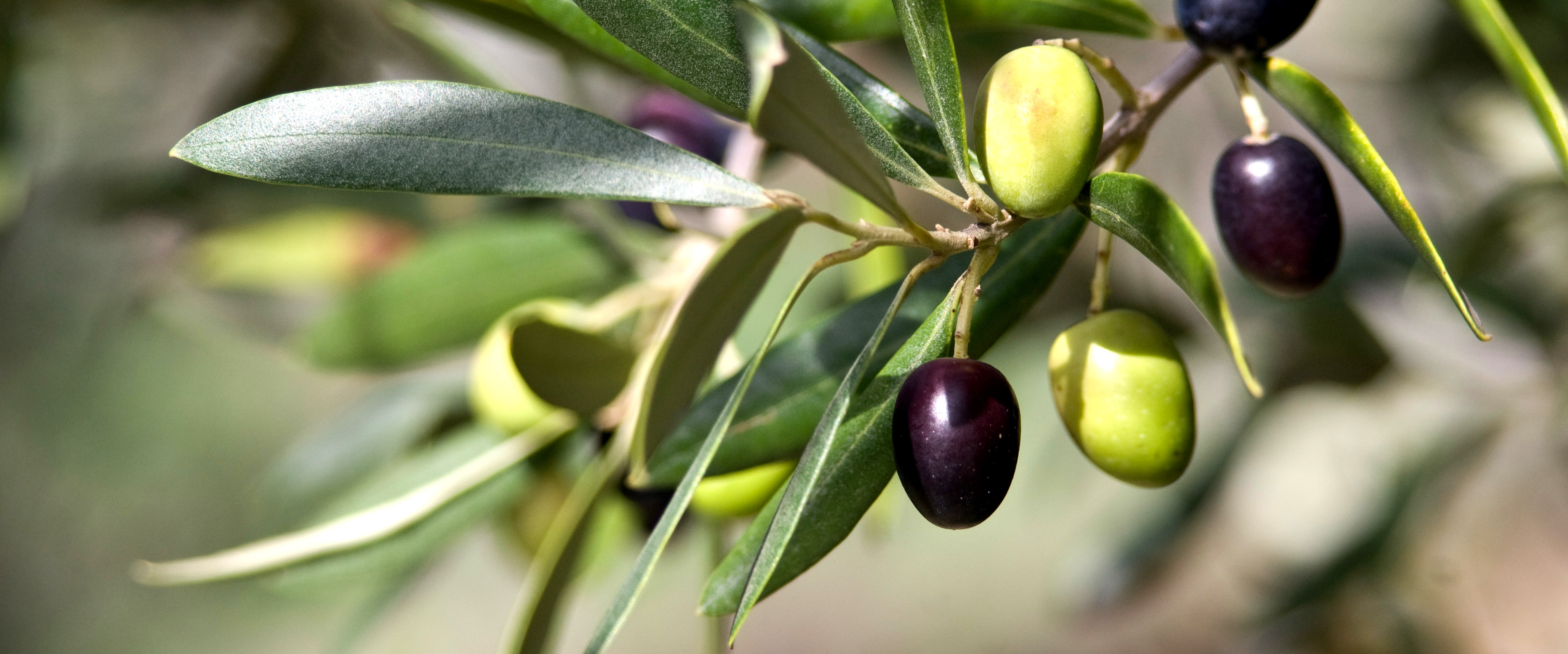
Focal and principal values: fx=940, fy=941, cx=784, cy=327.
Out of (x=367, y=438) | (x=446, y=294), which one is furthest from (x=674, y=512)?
(x=367, y=438)

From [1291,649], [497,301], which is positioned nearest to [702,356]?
[497,301]

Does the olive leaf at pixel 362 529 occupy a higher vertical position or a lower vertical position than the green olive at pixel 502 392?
Answer: lower

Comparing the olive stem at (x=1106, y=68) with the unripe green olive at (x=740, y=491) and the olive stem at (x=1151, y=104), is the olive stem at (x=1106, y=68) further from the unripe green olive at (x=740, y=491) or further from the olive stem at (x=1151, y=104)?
the unripe green olive at (x=740, y=491)

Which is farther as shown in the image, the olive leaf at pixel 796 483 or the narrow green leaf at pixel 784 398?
the narrow green leaf at pixel 784 398

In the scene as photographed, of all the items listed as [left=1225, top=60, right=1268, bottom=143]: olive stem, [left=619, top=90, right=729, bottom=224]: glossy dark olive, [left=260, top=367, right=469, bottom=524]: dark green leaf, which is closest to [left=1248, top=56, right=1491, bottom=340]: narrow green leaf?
[left=1225, top=60, right=1268, bottom=143]: olive stem

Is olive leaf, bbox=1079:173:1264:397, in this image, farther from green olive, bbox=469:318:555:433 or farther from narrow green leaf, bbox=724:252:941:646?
green olive, bbox=469:318:555:433

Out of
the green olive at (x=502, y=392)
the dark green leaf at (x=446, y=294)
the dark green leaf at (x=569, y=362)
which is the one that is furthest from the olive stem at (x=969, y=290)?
the dark green leaf at (x=446, y=294)

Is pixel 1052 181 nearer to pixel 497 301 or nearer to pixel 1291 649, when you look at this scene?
pixel 497 301

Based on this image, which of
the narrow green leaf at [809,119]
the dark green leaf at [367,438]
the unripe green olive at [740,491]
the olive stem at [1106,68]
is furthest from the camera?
the dark green leaf at [367,438]
